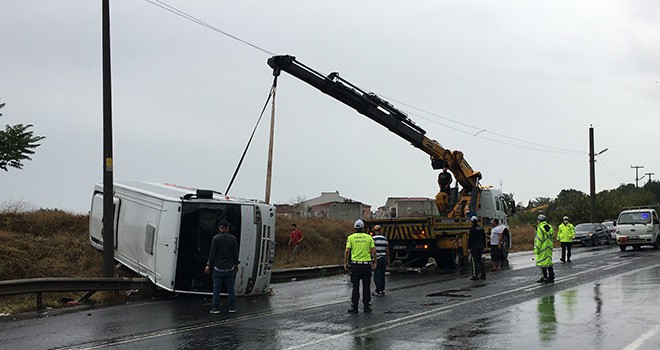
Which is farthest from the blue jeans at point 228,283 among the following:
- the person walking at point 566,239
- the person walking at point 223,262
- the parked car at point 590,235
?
the parked car at point 590,235

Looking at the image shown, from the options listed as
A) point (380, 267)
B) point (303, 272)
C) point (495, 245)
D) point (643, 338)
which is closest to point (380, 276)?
point (380, 267)

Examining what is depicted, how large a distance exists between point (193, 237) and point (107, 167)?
10.0 ft

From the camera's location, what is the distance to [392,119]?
76.0 feet

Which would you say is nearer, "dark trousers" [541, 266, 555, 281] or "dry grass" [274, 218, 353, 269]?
"dark trousers" [541, 266, 555, 281]

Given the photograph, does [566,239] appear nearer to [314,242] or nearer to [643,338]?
[314,242]

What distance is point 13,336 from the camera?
32.2ft

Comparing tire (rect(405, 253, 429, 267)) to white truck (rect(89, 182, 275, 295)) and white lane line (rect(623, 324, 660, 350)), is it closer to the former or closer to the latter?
white truck (rect(89, 182, 275, 295))

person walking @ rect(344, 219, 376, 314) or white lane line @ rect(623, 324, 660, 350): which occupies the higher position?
person walking @ rect(344, 219, 376, 314)

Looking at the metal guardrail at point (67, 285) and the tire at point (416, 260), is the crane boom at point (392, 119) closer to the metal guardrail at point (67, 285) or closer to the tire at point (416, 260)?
the tire at point (416, 260)

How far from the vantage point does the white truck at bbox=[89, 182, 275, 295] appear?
45.8 feet

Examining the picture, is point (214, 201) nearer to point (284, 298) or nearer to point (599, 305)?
point (284, 298)

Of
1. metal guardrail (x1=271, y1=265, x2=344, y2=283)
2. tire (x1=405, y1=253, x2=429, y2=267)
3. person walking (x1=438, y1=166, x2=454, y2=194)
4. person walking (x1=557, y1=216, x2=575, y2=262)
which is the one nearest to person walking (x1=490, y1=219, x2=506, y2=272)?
tire (x1=405, y1=253, x2=429, y2=267)

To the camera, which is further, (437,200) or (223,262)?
(437,200)

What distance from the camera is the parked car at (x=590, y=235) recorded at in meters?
39.2
